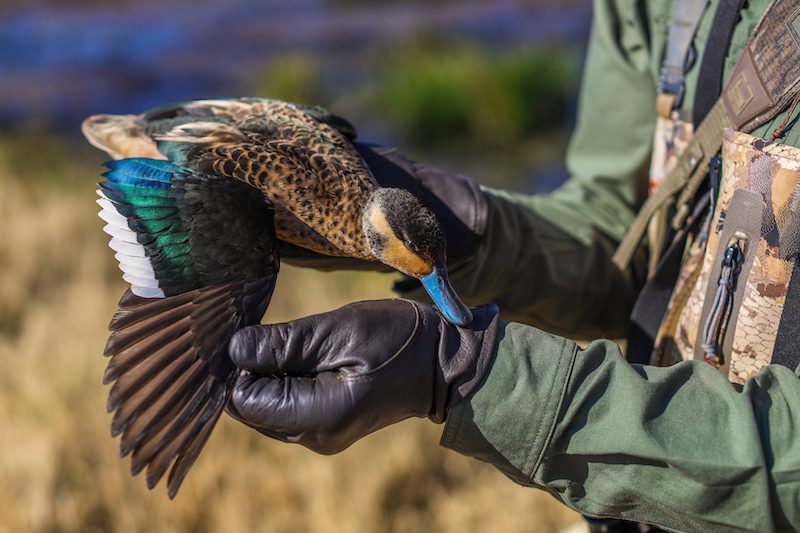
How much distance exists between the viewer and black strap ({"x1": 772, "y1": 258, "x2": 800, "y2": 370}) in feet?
5.90

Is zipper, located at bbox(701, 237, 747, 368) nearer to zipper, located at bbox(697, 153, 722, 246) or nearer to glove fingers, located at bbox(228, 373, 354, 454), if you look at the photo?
zipper, located at bbox(697, 153, 722, 246)

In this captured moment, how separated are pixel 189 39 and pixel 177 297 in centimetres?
1242

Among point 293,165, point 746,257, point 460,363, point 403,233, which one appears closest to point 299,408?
point 460,363

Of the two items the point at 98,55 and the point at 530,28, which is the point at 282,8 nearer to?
the point at 98,55

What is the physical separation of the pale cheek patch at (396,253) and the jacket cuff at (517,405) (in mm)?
598

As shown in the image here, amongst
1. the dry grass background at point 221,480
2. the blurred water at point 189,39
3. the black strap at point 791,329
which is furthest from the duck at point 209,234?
the blurred water at point 189,39

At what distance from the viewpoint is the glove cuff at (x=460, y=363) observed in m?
1.77

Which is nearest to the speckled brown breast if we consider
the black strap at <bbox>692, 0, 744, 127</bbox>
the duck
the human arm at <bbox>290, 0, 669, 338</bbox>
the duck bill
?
the duck

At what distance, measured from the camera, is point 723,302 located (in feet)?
6.32

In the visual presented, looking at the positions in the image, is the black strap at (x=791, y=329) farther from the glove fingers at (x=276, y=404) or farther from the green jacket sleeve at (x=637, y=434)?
the glove fingers at (x=276, y=404)

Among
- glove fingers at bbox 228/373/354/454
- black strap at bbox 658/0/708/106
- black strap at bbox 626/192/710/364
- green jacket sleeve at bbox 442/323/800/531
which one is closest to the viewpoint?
green jacket sleeve at bbox 442/323/800/531

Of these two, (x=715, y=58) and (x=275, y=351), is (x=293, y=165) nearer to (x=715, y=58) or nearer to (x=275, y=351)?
(x=275, y=351)

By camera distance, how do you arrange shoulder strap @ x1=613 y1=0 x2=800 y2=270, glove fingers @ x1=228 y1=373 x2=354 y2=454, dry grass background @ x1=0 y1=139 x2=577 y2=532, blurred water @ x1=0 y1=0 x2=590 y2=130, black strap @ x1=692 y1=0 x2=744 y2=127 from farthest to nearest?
blurred water @ x1=0 y1=0 x2=590 y2=130, dry grass background @ x1=0 y1=139 x2=577 y2=532, black strap @ x1=692 y1=0 x2=744 y2=127, shoulder strap @ x1=613 y1=0 x2=800 y2=270, glove fingers @ x1=228 y1=373 x2=354 y2=454

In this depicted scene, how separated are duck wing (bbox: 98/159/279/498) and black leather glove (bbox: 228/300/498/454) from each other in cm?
13
